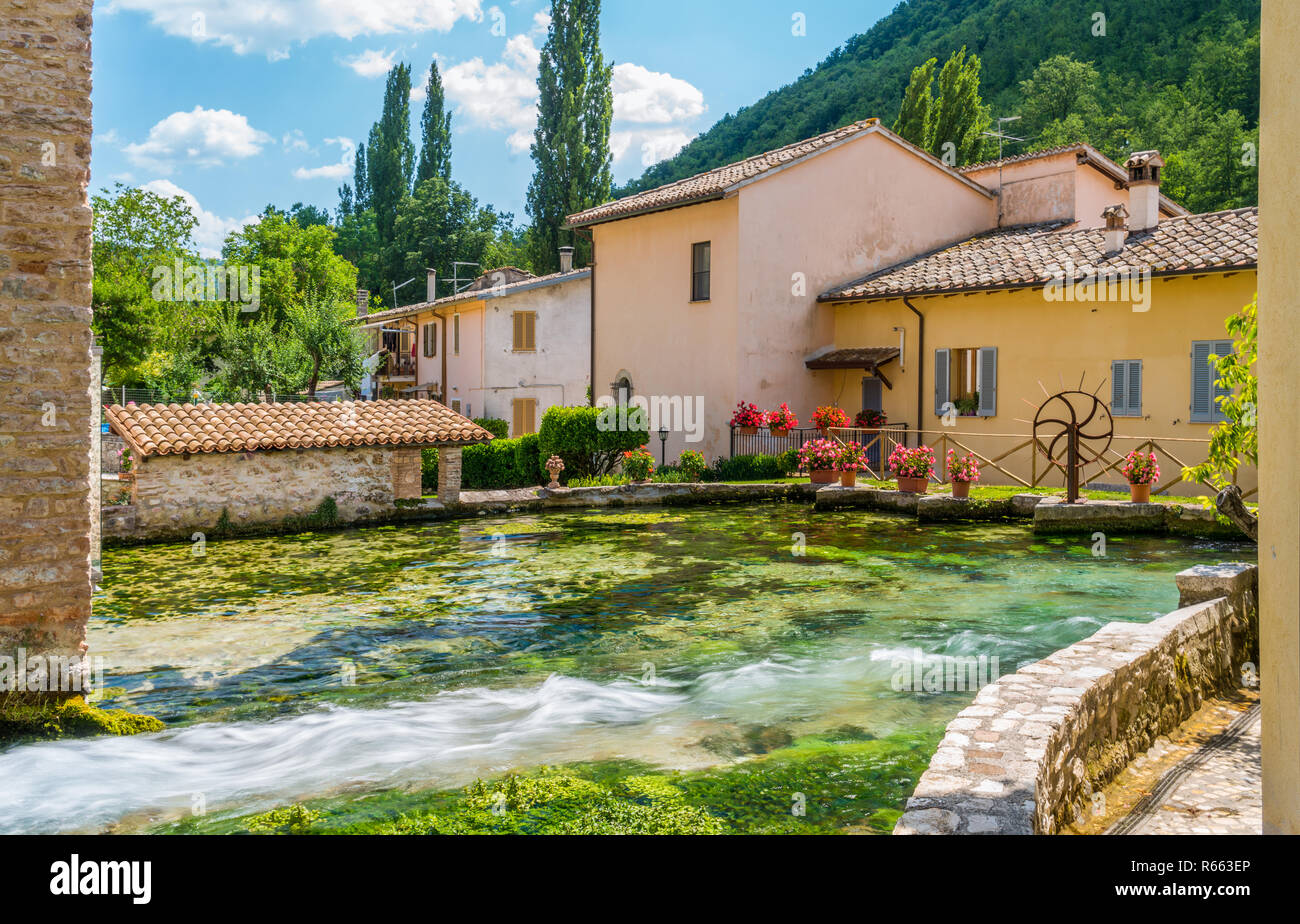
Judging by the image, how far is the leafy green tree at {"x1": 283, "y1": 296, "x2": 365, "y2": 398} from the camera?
30406mm

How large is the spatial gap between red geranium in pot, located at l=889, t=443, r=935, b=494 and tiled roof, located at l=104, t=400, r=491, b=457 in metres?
7.68

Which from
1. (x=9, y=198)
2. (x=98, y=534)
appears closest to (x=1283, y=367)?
(x=9, y=198)

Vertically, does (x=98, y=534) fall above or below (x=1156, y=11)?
below

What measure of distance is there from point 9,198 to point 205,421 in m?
11.1

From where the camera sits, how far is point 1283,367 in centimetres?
325

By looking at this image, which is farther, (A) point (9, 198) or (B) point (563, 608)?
(B) point (563, 608)

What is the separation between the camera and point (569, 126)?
4031 centimetres

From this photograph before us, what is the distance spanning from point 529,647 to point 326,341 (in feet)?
77.3

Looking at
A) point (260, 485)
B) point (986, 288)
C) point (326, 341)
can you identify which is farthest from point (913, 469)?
point (326, 341)

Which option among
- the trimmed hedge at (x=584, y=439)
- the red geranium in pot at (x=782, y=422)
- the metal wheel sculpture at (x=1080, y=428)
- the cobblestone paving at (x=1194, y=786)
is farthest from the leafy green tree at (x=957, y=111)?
the cobblestone paving at (x=1194, y=786)

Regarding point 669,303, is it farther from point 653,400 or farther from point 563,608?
point 563,608

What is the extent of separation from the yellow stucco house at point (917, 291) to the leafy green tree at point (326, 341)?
863cm

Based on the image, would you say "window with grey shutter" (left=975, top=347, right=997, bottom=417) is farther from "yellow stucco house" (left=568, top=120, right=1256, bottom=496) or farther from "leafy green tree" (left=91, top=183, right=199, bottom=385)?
"leafy green tree" (left=91, top=183, right=199, bottom=385)

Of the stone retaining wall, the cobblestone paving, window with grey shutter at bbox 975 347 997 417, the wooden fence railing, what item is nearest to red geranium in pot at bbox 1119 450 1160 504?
the stone retaining wall
